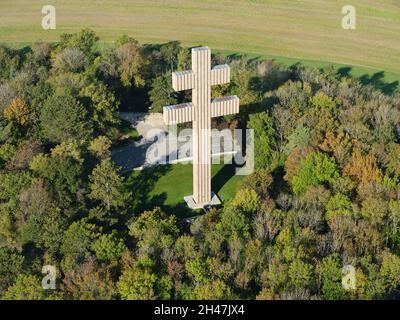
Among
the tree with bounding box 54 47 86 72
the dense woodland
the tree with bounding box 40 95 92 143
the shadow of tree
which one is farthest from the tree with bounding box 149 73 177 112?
the shadow of tree

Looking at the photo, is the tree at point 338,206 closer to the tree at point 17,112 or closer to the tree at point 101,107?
the tree at point 101,107

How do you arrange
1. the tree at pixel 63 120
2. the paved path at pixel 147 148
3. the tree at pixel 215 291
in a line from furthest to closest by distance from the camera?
the paved path at pixel 147 148
the tree at pixel 63 120
the tree at pixel 215 291

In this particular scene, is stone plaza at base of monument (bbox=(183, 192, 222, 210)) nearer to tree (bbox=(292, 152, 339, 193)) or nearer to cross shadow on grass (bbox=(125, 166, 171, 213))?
cross shadow on grass (bbox=(125, 166, 171, 213))

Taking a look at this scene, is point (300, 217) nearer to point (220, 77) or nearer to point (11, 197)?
point (220, 77)

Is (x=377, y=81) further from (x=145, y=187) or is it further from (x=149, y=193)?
(x=149, y=193)

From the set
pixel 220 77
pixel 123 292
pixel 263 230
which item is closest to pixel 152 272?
pixel 123 292

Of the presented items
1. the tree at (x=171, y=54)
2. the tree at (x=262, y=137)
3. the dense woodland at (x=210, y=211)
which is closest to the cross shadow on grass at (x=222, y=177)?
the tree at (x=262, y=137)

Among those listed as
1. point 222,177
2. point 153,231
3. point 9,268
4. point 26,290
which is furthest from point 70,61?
point 26,290
